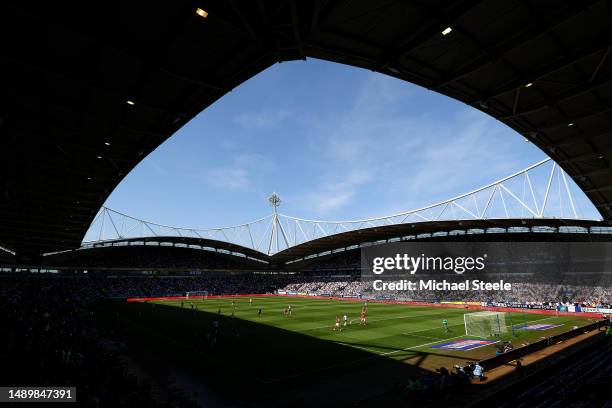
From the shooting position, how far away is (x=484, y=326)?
32906 millimetres

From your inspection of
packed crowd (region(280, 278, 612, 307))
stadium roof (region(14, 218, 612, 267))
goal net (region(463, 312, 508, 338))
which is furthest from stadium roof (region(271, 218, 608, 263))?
goal net (region(463, 312, 508, 338))

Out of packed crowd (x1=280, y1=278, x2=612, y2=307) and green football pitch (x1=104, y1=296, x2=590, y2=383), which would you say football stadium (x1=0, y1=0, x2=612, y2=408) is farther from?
packed crowd (x1=280, y1=278, x2=612, y2=307)

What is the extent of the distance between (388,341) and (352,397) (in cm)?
1341

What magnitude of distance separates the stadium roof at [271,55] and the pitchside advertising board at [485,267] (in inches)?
2200

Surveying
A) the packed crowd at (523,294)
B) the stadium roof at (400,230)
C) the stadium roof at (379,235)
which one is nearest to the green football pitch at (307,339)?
the packed crowd at (523,294)

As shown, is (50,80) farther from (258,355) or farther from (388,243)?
(388,243)

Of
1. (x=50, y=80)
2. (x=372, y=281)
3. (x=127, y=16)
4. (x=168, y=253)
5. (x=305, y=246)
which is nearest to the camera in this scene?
(x=127, y=16)

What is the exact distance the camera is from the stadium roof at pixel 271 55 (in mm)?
11227

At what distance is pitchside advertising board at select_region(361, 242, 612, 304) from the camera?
66.1 m

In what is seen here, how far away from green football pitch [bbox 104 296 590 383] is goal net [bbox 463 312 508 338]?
0.87 m

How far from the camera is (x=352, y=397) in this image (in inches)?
644

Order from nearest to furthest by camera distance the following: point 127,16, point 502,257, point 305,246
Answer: point 127,16 → point 502,257 → point 305,246

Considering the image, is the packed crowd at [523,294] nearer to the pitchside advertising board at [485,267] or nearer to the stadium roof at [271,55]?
the pitchside advertising board at [485,267]

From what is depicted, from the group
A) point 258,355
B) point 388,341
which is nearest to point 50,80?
point 258,355
